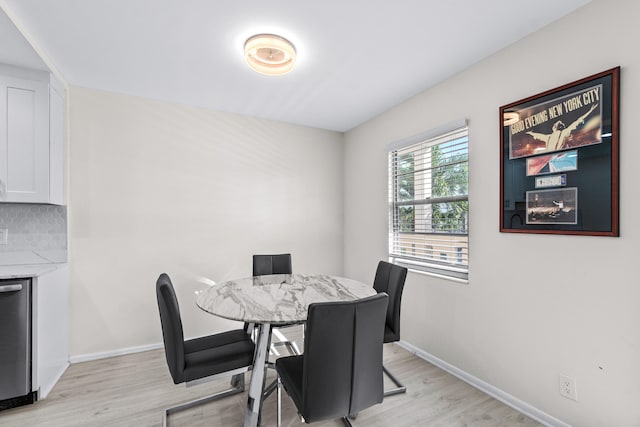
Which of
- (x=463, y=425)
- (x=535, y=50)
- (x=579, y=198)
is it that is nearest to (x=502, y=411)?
(x=463, y=425)

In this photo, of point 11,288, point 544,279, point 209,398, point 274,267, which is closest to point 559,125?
point 544,279

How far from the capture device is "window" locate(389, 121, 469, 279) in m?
2.48

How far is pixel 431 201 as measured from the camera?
280 centimetres

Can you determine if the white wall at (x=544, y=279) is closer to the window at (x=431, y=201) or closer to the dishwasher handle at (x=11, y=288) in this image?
the window at (x=431, y=201)

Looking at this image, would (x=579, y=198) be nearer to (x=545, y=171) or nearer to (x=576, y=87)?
(x=545, y=171)

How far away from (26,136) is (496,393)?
3.97 m

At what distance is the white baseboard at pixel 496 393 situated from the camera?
1838mm

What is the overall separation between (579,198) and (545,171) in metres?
0.25

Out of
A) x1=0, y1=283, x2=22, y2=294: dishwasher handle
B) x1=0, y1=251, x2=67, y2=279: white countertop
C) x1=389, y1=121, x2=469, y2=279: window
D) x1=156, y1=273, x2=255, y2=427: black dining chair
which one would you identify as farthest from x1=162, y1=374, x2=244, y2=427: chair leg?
x1=389, y1=121, x2=469, y2=279: window

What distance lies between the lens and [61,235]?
2594 millimetres

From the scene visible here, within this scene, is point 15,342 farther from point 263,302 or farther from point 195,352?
point 263,302

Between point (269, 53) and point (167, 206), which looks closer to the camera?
point (269, 53)

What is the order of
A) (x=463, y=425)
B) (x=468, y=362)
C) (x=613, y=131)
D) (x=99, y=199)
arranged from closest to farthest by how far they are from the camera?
1. (x=613, y=131)
2. (x=463, y=425)
3. (x=468, y=362)
4. (x=99, y=199)

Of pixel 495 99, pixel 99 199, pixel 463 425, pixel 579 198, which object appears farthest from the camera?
pixel 99 199
